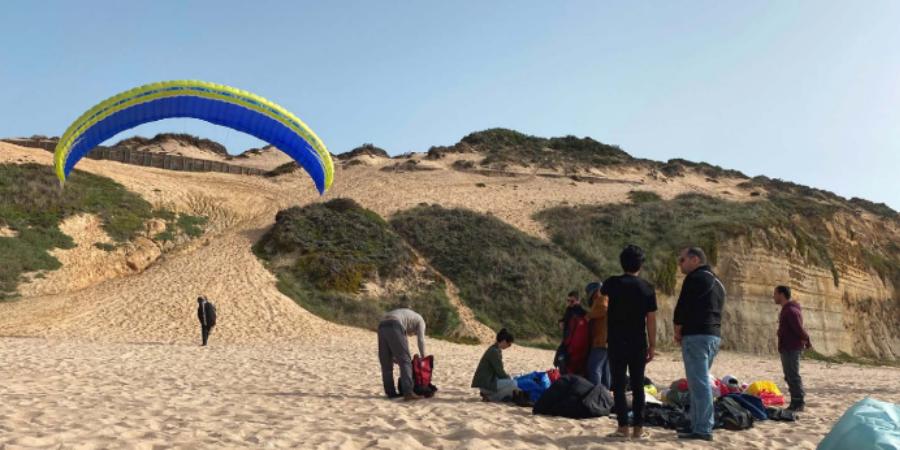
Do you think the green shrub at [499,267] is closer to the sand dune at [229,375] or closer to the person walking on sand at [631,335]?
the sand dune at [229,375]

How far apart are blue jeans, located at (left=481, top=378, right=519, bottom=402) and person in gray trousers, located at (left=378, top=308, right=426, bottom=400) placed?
0.91m

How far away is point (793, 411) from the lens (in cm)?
704

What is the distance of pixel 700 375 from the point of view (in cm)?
515

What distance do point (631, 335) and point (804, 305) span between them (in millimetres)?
27063

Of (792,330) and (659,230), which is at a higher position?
(659,230)

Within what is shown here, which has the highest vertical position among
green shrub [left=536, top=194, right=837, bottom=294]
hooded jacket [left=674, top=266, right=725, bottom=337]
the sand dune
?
green shrub [left=536, top=194, right=837, bottom=294]

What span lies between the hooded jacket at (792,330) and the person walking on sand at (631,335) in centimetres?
317

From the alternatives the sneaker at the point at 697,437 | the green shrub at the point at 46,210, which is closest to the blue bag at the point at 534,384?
the sneaker at the point at 697,437

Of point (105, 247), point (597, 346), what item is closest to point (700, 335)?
point (597, 346)

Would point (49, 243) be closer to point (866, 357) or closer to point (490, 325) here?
point (490, 325)

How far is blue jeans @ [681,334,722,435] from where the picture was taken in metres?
5.17

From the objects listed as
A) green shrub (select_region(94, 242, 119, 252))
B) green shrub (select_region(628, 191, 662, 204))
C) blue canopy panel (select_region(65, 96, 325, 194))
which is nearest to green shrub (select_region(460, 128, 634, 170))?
green shrub (select_region(628, 191, 662, 204))

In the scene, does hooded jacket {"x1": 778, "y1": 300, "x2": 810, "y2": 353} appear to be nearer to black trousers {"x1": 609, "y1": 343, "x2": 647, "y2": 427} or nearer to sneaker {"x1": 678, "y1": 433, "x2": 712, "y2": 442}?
sneaker {"x1": 678, "y1": 433, "x2": 712, "y2": 442}

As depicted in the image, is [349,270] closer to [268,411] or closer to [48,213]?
[48,213]
